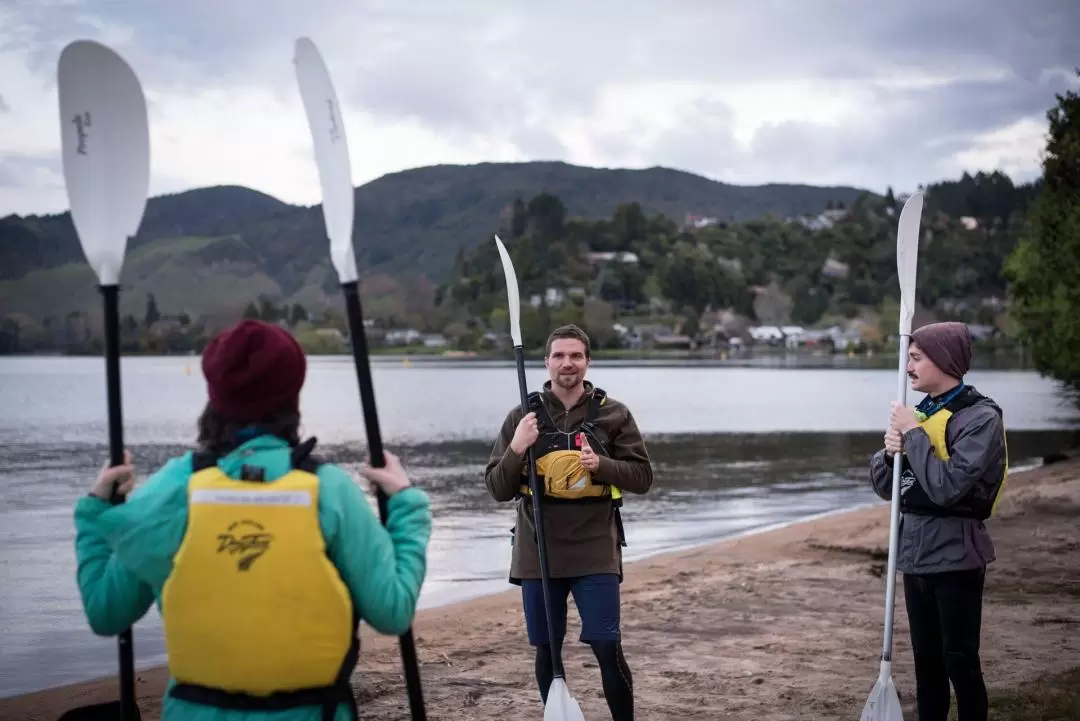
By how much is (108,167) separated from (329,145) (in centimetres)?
63

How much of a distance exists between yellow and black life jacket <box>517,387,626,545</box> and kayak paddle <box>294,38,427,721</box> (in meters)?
1.87

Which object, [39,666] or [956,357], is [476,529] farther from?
[956,357]

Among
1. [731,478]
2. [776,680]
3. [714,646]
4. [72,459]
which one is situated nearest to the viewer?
[776,680]

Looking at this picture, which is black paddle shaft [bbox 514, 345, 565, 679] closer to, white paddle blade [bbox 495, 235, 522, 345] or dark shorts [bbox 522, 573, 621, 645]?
dark shorts [bbox 522, 573, 621, 645]

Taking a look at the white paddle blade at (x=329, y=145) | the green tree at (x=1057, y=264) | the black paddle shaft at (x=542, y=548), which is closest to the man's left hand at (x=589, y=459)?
the black paddle shaft at (x=542, y=548)

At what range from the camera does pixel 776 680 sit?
24.1ft

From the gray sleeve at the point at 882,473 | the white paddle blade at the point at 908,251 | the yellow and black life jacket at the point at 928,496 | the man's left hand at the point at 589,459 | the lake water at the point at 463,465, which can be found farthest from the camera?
the lake water at the point at 463,465

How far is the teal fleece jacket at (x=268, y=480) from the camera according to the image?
269 centimetres

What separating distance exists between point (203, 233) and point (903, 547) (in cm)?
14708

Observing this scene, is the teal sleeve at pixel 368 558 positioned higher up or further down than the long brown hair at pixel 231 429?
further down

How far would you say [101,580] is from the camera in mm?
2871

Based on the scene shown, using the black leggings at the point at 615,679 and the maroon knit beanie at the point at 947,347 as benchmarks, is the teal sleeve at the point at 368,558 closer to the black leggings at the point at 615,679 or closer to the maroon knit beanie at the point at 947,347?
the black leggings at the point at 615,679

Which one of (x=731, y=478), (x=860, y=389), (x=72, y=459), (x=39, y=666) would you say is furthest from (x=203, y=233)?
(x=39, y=666)

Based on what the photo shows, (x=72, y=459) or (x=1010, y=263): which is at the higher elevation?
(x=1010, y=263)
